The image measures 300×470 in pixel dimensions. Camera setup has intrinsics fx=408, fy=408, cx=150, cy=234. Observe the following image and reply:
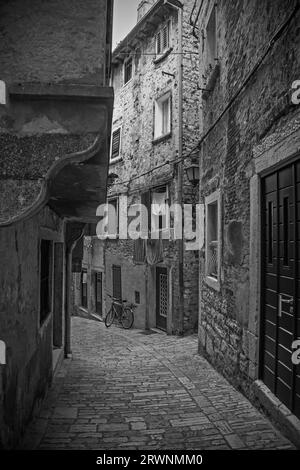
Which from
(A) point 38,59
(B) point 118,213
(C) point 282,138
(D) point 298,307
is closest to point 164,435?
(D) point 298,307

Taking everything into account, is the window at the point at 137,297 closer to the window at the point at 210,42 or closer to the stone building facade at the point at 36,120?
the window at the point at 210,42

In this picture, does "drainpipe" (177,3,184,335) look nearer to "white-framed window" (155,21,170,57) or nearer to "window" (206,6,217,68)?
"white-framed window" (155,21,170,57)

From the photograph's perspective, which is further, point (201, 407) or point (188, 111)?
point (188, 111)

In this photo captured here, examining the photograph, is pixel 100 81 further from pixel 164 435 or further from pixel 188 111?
pixel 188 111

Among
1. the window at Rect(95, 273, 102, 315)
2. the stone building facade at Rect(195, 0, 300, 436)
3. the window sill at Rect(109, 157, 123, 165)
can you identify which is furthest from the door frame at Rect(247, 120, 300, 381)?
the window at Rect(95, 273, 102, 315)

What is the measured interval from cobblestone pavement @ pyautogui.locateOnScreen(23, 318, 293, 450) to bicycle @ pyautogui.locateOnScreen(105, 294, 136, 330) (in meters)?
5.31

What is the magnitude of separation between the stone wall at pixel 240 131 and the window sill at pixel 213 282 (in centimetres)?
15

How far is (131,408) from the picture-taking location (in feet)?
16.7

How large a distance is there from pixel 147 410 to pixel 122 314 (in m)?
8.98

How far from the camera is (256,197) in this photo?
503cm

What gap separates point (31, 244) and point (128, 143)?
11.0 metres

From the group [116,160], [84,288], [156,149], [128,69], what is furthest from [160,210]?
[84,288]

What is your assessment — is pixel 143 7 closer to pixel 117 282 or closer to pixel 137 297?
pixel 117 282

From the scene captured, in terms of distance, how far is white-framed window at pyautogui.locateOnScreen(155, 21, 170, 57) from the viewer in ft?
41.2
